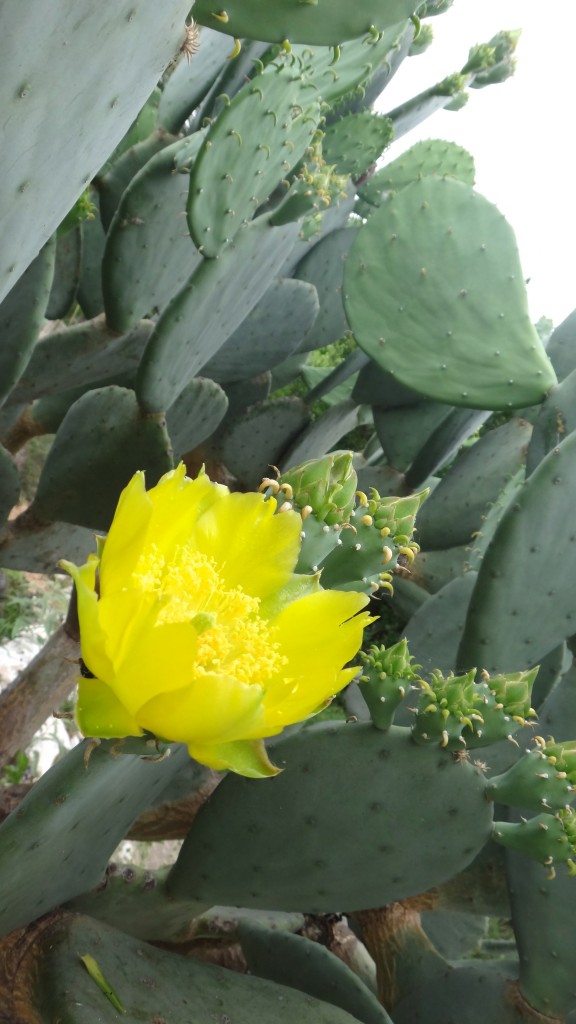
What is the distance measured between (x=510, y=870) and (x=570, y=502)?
1.62ft

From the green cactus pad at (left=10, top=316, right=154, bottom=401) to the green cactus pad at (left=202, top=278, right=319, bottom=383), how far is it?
0.76ft

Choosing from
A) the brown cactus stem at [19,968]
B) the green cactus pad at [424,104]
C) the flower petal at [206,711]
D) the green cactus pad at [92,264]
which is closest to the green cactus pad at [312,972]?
the brown cactus stem at [19,968]

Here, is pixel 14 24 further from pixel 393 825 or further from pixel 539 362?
pixel 539 362

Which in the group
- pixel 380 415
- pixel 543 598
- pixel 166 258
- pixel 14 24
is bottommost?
pixel 380 415

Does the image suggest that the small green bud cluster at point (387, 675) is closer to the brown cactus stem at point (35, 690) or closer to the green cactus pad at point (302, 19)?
the green cactus pad at point (302, 19)

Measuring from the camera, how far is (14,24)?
47 cm

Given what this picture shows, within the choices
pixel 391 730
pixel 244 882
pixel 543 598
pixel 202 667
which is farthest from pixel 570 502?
pixel 202 667

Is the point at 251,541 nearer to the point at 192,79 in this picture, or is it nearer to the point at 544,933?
the point at 544,933

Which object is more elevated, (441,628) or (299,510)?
(299,510)

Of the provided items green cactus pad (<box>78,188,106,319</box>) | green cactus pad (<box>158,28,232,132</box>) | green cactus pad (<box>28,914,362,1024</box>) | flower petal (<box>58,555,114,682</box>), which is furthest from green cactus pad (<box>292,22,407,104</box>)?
green cactus pad (<box>28,914,362,1024</box>)

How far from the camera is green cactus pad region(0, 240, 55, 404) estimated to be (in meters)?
1.44

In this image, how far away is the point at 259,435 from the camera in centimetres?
231

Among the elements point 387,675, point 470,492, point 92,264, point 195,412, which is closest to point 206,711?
point 387,675

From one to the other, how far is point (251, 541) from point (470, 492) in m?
1.64
